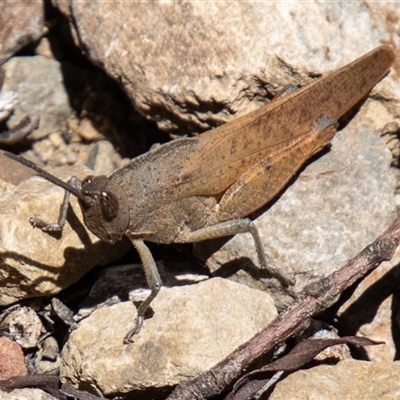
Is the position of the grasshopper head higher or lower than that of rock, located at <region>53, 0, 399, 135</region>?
lower

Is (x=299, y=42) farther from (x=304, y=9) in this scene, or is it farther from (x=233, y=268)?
(x=233, y=268)

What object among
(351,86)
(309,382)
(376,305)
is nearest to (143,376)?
(309,382)

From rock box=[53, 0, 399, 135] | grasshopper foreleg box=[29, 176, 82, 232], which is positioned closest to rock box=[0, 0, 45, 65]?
rock box=[53, 0, 399, 135]

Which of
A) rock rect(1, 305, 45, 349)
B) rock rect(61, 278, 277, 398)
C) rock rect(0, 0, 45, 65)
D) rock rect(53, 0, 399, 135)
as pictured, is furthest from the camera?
rock rect(0, 0, 45, 65)

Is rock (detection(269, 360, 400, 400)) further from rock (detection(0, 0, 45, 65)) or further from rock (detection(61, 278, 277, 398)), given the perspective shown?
rock (detection(0, 0, 45, 65))

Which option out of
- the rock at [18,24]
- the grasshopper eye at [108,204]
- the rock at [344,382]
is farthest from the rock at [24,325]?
the rock at [18,24]

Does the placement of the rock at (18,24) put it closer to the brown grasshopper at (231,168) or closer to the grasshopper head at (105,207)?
the brown grasshopper at (231,168)

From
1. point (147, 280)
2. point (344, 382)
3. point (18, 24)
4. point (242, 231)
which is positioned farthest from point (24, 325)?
point (18, 24)
